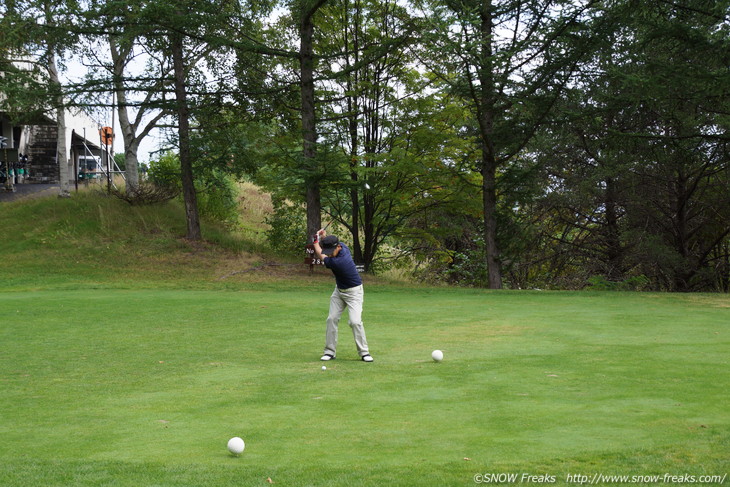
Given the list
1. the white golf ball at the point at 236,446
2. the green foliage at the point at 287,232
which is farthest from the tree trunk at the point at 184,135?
the white golf ball at the point at 236,446

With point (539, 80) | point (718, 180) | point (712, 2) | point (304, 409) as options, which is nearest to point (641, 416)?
point (304, 409)

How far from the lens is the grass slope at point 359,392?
595cm

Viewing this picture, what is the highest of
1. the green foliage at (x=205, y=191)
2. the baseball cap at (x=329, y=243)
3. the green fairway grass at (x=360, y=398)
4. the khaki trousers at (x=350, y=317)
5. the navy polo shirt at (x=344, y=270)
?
the green foliage at (x=205, y=191)

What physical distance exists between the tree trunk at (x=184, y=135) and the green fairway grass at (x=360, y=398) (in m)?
13.7

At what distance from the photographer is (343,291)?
11.5 meters

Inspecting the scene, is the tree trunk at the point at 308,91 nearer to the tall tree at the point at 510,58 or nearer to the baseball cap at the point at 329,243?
the tall tree at the point at 510,58

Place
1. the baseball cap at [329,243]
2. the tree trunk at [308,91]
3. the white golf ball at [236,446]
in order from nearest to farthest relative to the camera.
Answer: the white golf ball at [236,446] < the baseball cap at [329,243] < the tree trunk at [308,91]

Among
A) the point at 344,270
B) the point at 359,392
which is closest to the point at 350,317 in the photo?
the point at 344,270

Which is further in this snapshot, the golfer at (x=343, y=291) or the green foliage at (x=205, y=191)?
the green foliage at (x=205, y=191)

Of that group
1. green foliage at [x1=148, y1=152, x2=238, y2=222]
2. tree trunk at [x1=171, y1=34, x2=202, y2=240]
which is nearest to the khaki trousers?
tree trunk at [x1=171, y1=34, x2=202, y2=240]

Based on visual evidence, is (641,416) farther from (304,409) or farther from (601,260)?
(601,260)

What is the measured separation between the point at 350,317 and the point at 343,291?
1.34 ft

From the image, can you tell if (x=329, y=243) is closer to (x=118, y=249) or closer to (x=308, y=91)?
(x=308, y=91)

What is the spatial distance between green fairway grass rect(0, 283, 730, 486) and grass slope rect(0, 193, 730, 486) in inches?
1.2
